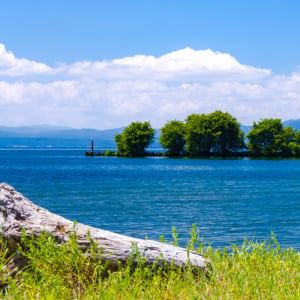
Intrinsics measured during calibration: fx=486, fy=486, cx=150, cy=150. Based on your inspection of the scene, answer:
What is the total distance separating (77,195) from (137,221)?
59.0ft

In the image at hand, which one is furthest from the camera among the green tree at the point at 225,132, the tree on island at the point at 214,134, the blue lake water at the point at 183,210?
the tree on island at the point at 214,134

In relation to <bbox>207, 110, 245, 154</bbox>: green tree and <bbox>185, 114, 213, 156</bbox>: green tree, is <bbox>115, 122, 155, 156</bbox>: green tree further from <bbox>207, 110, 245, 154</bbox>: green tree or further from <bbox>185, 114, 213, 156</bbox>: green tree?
<bbox>207, 110, 245, 154</bbox>: green tree

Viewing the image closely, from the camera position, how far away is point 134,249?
22.3 ft

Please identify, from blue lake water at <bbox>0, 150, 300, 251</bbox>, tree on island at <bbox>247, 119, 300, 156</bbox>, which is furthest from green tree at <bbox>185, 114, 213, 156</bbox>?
blue lake water at <bbox>0, 150, 300, 251</bbox>

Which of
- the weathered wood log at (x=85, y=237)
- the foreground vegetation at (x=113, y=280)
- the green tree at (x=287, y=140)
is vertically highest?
the green tree at (x=287, y=140)

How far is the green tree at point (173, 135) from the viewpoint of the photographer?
6171 inches

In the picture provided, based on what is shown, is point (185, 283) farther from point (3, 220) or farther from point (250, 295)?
point (3, 220)

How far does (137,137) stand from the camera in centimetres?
15950

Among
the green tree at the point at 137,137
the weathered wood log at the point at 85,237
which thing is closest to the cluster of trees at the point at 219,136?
the green tree at the point at 137,137

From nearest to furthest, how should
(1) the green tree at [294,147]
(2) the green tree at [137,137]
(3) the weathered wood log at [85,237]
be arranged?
(3) the weathered wood log at [85,237] < (1) the green tree at [294,147] < (2) the green tree at [137,137]

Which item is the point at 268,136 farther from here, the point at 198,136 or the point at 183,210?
the point at 183,210

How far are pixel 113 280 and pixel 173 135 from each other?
497 ft

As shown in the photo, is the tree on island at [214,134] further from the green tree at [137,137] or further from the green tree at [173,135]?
the green tree at [137,137]

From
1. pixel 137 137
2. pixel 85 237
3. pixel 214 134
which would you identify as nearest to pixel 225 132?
pixel 214 134
